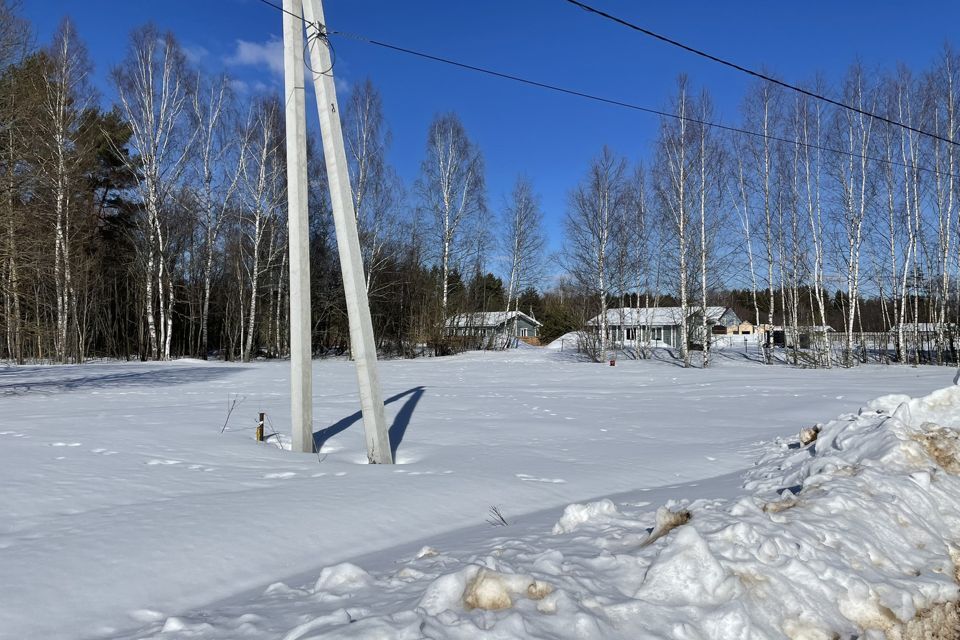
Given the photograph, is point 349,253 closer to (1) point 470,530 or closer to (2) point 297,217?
(2) point 297,217

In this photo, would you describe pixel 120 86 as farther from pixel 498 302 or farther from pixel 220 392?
pixel 498 302

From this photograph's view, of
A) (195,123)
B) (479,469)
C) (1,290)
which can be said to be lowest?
(479,469)

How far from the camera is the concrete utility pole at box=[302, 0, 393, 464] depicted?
607cm

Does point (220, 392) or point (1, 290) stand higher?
point (1, 290)

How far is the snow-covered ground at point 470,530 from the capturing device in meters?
2.25

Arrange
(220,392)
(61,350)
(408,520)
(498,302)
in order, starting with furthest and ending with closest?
(498,302)
(61,350)
(220,392)
(408,520)

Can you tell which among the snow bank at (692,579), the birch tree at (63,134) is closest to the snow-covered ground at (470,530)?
the snow bank at (692,579)

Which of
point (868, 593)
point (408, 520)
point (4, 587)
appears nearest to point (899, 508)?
point (868, 593)

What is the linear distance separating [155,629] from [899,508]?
3912 mm

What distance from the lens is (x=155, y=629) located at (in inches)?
91.9

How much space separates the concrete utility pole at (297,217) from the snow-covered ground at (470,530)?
520 mm

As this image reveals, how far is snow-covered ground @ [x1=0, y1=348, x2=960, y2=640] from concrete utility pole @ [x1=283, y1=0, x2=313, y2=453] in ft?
1.71

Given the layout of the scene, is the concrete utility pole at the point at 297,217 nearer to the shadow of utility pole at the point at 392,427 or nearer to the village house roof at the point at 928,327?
the shadow of utility pole at the point at 392,427

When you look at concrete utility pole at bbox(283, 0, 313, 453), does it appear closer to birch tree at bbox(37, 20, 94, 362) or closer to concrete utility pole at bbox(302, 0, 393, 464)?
concrete utility pole at bbox(302, 0, 393, 464)
